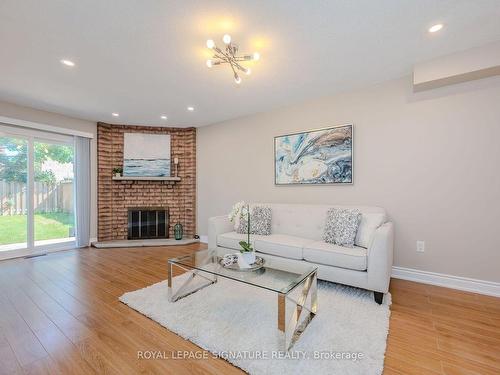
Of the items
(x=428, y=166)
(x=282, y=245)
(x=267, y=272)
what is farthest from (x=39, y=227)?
(x=428, y=166)

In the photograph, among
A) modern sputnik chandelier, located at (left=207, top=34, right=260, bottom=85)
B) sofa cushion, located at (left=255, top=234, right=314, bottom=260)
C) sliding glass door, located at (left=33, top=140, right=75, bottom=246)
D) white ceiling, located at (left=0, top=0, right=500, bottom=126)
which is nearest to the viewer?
white ceiling, located at (left=0, top=0, right=500, bottom=126)

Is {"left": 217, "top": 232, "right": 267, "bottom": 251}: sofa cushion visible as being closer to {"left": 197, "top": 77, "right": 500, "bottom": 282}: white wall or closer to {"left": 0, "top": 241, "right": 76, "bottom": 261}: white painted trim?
Result: {"left": 197, "top": 77, "right": 500, "bottom": 282}: white wall

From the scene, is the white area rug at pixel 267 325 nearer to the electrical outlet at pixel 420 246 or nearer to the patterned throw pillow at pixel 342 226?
the patterned throw pillow at pixel 342 226

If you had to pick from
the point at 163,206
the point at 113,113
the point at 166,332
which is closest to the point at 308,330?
the point at 166,332

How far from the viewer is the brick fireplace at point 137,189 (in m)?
4.86

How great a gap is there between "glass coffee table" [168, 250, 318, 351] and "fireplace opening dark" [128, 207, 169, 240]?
8.81 ft

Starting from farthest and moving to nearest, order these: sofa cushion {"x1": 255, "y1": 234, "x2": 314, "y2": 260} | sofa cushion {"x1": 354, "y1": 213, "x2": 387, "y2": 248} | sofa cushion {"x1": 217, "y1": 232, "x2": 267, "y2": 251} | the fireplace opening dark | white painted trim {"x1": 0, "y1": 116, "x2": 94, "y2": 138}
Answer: the fireplace opening dark
white painted trim {"x1": 0, "y1": 116, "x2": 94, "y2": 138}
sofa cushion {"x1": 217, "y1": 232, "x2": 267, "y2": 251}
sofa cushion {"x1": 255, "y1": 234, "x2": 314, "y2": 260}
sofa cushion {"x1": 354, "y1": 213, "x2": 387, "y2": 248}

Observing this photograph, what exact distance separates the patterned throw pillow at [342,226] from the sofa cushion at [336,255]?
79mm

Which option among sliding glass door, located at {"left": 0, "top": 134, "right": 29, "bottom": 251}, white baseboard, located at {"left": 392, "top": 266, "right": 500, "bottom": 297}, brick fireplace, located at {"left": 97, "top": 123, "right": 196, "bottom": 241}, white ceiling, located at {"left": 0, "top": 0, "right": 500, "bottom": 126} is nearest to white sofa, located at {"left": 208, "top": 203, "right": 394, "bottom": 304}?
white baseboard, located at {"left": 392, "top": 266, "right": 500, "bottom": 297}

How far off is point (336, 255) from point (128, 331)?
1972mm

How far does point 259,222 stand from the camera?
3.41 meters

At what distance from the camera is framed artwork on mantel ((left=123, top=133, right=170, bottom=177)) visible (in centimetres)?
498

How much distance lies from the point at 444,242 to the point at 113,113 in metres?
5.26

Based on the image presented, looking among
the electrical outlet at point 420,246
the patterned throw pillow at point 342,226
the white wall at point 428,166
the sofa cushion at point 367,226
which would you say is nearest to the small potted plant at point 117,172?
the white wall at point 428,166
